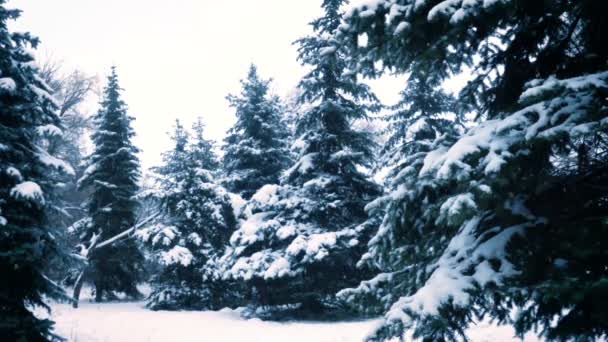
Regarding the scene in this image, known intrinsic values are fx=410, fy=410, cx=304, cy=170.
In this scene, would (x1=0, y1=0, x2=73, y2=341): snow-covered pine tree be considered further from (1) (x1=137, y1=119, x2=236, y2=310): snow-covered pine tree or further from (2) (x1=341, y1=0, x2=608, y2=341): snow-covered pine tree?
(1) (x1=137, y1=119, x2=236, y2=310): snow-covered pine tree

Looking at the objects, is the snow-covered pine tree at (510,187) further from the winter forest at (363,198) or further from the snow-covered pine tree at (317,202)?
the snow-covered pine tree at (317,202)

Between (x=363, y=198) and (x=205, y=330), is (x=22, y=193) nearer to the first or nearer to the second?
(x=205, y=330)

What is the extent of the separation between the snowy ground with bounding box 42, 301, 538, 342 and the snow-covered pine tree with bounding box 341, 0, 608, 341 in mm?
5362

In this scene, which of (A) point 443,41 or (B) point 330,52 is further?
(B) point 330,52

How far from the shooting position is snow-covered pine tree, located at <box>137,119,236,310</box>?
18.8m

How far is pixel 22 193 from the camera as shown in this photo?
836 centimetres

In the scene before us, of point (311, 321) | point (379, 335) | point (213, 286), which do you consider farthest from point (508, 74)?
point (213, 286)

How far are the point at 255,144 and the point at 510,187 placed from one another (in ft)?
50.1

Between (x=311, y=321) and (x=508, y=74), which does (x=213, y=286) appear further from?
(x=508, y=74)

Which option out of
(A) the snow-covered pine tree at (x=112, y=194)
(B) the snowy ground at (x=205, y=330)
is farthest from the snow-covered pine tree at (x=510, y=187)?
(A) the snow-covered pine tree at (x=112, y=194)

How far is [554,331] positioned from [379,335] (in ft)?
5.71

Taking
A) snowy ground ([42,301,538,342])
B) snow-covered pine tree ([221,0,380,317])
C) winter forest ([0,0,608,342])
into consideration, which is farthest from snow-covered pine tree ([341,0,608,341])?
snow-covered pine tree ([221,0,380,317])

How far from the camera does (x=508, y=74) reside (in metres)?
5.59

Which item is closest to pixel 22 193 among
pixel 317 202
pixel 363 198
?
pixel 317 202
